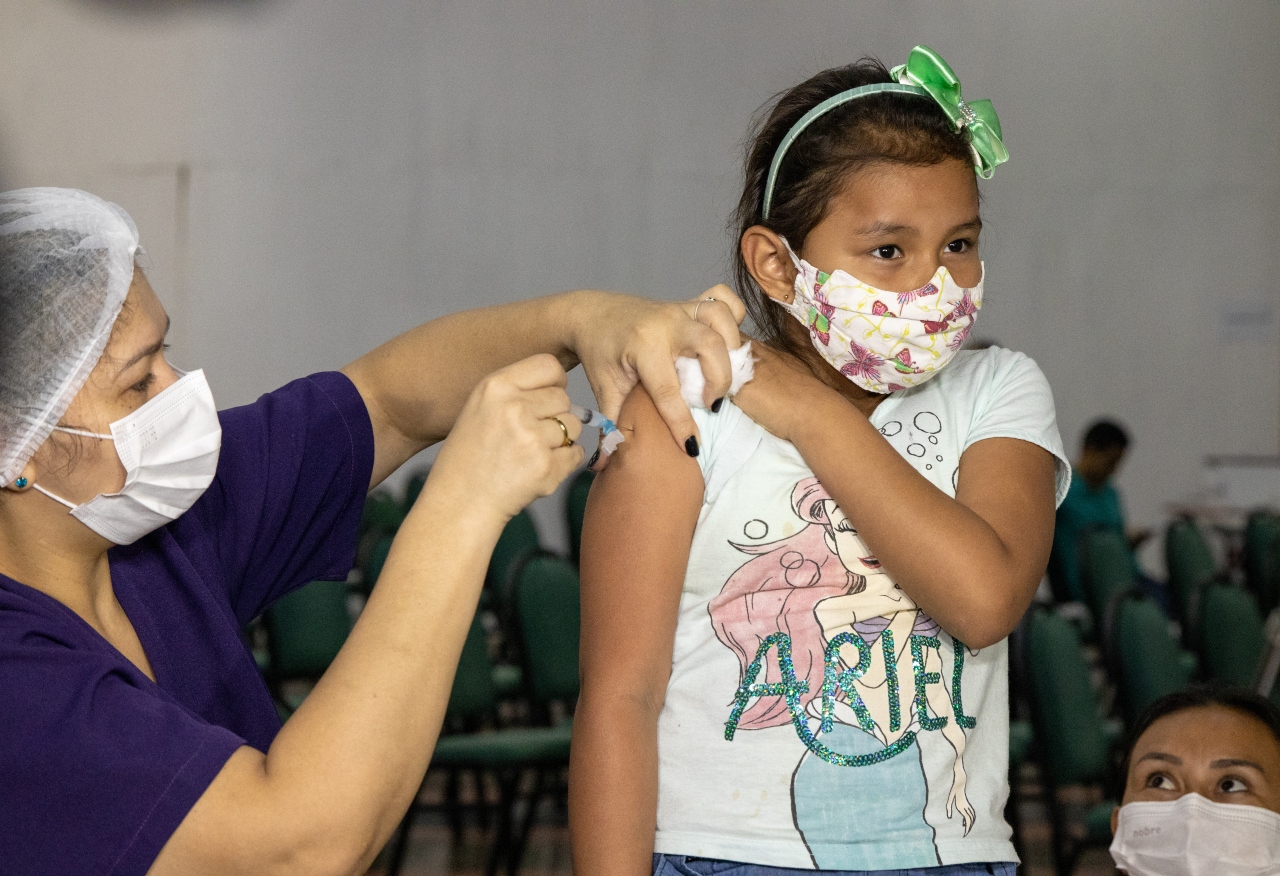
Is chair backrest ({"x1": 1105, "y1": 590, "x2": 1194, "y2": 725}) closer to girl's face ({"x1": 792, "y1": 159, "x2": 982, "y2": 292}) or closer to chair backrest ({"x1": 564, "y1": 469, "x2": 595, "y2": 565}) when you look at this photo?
chair backrest ({"x1": 564, "y1": 469, "x2": 595, "y2": 565})

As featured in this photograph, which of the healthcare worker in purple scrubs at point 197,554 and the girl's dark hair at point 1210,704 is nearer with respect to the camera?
the healthcare worker in purple scrubs at point 197,554

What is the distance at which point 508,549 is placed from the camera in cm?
530

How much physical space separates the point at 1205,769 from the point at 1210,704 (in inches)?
4.2

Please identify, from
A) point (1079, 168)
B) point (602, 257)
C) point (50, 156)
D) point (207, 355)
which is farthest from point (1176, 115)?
point (50, 156)

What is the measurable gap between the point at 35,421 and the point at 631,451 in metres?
0.55

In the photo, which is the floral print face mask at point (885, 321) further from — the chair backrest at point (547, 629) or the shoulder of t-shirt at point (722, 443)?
the chair backrest at point (547, 629)

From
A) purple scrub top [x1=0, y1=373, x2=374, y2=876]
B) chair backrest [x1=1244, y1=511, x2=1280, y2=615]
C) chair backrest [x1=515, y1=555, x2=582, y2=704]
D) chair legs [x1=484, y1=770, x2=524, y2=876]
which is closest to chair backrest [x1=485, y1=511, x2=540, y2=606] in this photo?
chair backrest [x1=515, y1=555, x2=582, y2=704]

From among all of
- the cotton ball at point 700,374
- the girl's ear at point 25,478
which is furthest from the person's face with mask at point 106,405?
the cotton ball at point 700,374

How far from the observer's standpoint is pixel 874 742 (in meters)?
1.21

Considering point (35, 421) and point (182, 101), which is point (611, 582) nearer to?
point (35, 421)

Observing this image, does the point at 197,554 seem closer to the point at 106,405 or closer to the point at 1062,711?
the point at 106,405

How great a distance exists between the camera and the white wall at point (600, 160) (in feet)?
23.5

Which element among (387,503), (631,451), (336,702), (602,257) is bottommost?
(387,503)

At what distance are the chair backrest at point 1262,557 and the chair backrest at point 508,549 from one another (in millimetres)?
3445
